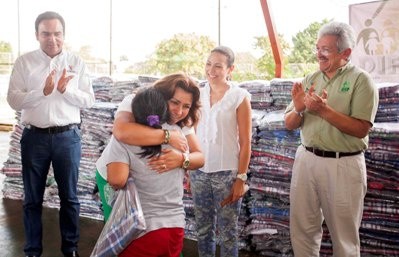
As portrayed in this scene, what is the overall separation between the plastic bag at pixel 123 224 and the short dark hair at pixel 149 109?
140 millimetres

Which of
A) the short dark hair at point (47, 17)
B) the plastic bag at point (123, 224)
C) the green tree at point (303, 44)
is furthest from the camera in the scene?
the green tree at point (303, 44)

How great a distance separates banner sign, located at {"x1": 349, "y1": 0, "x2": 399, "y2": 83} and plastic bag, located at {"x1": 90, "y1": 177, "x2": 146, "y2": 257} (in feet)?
11.9

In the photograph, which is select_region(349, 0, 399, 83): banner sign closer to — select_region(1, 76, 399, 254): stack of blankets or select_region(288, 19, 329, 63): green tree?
select_region(1, 76, 399, 254): stack of blankets

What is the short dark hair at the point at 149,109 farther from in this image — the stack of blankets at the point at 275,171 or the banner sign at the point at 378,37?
the banner sign at the point at 378,37

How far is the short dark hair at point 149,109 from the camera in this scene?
1.47 m

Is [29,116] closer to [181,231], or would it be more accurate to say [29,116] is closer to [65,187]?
[65,187]

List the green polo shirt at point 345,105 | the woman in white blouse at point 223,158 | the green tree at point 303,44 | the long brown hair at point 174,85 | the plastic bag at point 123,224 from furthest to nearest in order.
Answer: the green tree at point 303,44 → the woman in white blouse at point 223,158 → the green polo shirt at point 345,105 → the long brown hair at point 174,85 → the plastic bag at point 123,224

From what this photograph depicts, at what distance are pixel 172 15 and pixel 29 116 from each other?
6.73 meters

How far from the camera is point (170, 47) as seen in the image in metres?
10.1

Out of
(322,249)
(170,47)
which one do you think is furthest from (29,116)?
(170,47)

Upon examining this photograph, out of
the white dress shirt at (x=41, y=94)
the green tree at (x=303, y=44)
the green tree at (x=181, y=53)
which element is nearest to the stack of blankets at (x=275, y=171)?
the white dress shirt at (x=41, y=94)

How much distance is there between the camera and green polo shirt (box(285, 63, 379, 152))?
7.11 feet

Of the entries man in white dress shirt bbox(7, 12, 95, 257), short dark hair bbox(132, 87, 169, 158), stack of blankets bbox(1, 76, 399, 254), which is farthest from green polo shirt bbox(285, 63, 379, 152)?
man in white dress shirt bbox(7, 12, 95, 257)

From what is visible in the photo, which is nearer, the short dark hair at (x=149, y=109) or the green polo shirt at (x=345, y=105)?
the short dark hair at (x=149, y=109)
